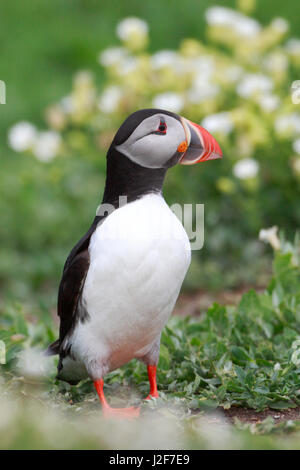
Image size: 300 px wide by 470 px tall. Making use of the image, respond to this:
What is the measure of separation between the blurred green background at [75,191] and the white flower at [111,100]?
0.51m

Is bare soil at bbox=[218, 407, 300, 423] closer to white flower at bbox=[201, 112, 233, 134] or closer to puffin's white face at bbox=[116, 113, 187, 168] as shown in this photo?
puffin's white face at bbox=[116, 113, 187, 168]

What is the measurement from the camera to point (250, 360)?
3.89 metres

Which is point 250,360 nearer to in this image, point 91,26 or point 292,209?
point 292,209

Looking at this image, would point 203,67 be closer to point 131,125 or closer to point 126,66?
point 126,66

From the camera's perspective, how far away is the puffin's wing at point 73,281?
3.47 meters

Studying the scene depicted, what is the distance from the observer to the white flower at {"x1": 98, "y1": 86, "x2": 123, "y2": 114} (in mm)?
6699

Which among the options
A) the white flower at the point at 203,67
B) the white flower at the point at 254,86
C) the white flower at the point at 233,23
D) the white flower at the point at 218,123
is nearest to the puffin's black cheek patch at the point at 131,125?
the white flower at the point at 218,123

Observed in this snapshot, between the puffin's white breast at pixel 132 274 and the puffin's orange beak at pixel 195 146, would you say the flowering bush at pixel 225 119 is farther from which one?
the puffin's white breast at pixel 132 274

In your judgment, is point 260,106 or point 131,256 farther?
point 260,106

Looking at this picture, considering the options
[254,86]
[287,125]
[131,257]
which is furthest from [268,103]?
[131,257]

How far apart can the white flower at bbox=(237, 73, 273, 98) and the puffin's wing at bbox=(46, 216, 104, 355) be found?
295 cm

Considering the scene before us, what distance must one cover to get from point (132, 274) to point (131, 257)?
72 millimetres

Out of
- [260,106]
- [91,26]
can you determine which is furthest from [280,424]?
[91,26]
